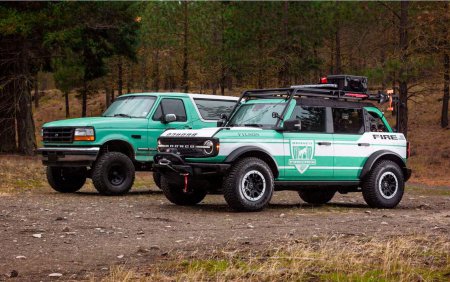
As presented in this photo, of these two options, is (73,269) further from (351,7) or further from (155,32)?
(155,32)

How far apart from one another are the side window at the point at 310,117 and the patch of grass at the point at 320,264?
14.6 feet

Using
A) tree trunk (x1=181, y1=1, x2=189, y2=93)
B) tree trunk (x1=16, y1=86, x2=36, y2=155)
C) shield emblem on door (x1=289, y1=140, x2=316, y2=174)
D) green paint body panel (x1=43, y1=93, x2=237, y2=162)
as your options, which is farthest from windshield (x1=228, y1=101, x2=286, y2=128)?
tree trunk (x1=181, y1=1, x2=189, y2=93)

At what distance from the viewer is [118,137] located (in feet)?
47.3

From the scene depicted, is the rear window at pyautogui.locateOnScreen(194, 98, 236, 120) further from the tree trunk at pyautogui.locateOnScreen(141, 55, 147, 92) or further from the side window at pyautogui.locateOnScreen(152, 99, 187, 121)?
the tree trunk at pyautogui.locateOnScreen(141, 55, 147, 92)

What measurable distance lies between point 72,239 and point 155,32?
1558 inches

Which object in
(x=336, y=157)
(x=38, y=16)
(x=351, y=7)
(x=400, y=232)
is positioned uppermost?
(x=351, y=7)

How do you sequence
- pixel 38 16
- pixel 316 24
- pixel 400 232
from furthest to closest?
pixel 316 24
pixel 38 16
pixel 400 232

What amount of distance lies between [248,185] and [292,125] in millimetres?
1291

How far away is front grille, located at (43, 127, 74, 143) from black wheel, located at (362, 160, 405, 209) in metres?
5.97

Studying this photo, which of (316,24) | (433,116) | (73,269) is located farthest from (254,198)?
(433,116)

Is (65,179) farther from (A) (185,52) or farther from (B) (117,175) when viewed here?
(A) (185,52)

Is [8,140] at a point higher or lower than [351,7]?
lower

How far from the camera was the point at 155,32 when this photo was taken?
154 feet

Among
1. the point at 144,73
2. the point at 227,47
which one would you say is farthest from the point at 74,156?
the point at 144,73
